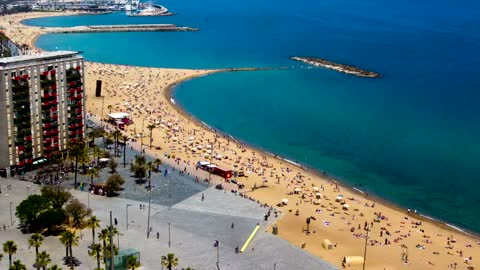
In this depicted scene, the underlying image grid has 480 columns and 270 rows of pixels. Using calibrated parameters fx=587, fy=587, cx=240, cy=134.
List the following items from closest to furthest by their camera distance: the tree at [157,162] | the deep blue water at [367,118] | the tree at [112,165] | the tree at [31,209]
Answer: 1. the tree at [31,209]
2. the tree at [112,165]
3. the tree at [157,162]
4. the deep blue water at [367,118]

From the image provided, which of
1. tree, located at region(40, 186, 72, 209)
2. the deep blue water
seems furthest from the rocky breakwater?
tree, located at region(40, 186, 72, 209)

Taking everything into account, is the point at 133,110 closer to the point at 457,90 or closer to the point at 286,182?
the point at 286,182

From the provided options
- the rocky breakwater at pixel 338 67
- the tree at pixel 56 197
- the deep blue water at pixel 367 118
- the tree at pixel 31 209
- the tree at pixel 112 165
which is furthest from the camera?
the rocky breakwater at pixel 338 67

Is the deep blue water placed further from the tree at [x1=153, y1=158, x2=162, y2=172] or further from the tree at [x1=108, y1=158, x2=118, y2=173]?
the tree at [x1=108, y1=158, x2=118, y2=173]

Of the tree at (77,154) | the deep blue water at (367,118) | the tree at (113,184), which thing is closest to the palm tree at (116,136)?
the tree at (77,154)

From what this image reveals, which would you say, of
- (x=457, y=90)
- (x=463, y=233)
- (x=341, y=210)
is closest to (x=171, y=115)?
(x=341, y=210)

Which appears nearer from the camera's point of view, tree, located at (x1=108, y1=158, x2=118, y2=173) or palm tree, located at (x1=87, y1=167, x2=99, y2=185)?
palm tree, located at (x1=87, y1=167, x2=99, y2=185)

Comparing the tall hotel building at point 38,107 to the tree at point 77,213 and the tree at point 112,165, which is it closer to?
the tree at point 112,165
